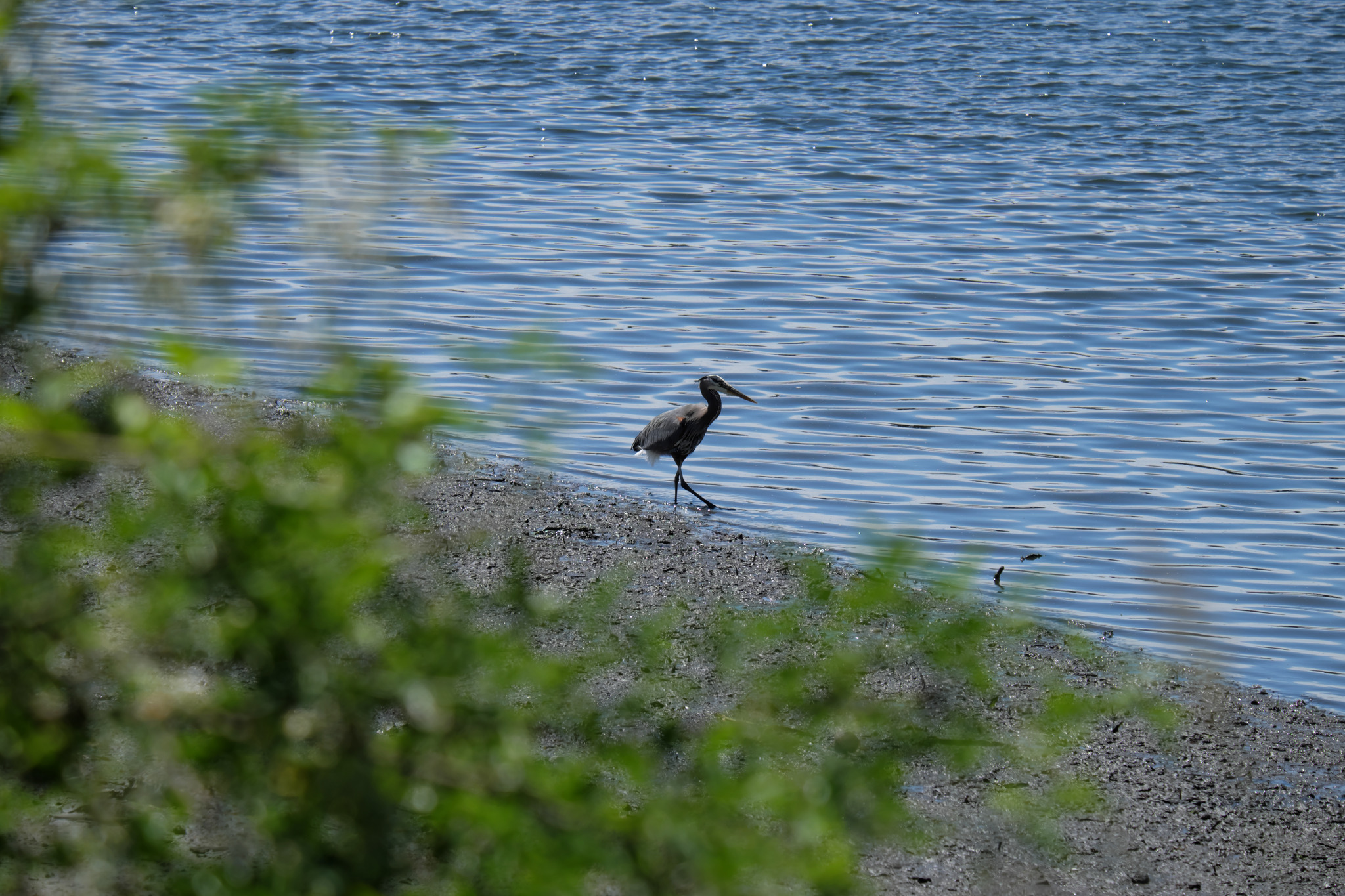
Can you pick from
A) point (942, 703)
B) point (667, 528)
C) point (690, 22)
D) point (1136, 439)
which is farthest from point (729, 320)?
point (690, 22)

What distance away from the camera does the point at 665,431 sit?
9.55 metres

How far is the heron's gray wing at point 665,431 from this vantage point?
9539 mm

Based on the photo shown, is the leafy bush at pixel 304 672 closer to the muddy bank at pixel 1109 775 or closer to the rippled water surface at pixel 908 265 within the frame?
the rippled water surface at pixel 908 265

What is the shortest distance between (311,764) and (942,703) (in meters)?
0.97

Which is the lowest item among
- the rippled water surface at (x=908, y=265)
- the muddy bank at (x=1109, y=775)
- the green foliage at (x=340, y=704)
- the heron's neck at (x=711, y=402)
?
the rippled water surface at (x=908, y=265)

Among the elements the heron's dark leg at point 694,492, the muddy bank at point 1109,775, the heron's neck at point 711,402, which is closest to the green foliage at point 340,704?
the muddy bank at point 1109,775

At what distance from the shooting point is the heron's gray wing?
376 inches

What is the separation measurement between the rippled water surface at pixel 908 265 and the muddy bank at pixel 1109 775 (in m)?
0.55

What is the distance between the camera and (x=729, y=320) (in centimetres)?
1320

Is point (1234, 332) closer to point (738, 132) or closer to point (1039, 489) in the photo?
point (1039, 489)

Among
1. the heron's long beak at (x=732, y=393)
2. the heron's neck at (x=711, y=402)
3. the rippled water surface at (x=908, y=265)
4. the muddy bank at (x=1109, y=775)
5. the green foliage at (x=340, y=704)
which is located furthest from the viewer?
the heron's long beak at (x=732, y=393)

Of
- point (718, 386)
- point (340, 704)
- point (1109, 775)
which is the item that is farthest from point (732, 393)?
point (340, 704)

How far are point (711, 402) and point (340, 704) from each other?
7.97 metres

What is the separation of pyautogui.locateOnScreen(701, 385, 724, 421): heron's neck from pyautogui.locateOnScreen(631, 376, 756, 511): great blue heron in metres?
0.03
